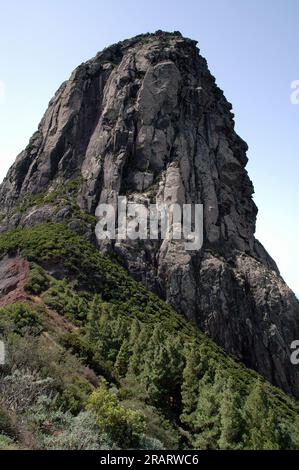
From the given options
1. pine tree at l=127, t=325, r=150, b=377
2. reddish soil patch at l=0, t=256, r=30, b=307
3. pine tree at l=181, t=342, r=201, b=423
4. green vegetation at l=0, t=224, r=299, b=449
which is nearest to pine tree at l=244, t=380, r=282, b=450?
green vegetation at l=0, t=224, r=299, b=449

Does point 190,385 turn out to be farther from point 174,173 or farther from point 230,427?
point 174,173

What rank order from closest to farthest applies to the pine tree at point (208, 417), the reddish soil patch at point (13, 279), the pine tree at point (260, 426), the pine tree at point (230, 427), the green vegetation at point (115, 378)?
the green vegetation at point (115, 378)
the pine tree at point (260, 426)
the pine tree at point (230, 427)
the pine tree at point (208, 417)
the reddish soil patch at point (13, 279)

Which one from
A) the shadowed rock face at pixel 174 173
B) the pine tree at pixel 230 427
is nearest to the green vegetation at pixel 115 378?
the pine tree at pixel 230 427

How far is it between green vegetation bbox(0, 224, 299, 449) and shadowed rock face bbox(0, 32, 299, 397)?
341 inches

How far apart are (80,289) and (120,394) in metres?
34.2

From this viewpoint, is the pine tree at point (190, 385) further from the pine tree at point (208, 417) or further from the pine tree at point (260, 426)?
the pine tree at point (260, 426)

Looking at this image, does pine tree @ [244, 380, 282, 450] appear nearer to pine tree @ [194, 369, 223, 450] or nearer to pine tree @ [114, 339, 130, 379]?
pine tree @ [194, 369, 223, 450]

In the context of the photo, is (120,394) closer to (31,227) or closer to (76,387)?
(76,387)

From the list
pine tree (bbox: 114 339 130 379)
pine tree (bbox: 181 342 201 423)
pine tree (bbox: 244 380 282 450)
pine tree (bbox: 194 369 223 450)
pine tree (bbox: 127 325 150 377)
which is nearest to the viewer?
pine tree (bbox: 244 380 282 450)

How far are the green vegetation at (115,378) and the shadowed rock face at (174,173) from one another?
341 inches

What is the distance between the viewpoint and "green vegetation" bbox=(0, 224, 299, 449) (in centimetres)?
2553

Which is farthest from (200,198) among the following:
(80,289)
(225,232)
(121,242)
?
(80,289)

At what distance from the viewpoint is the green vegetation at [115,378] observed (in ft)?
83.8

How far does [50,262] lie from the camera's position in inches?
2766
